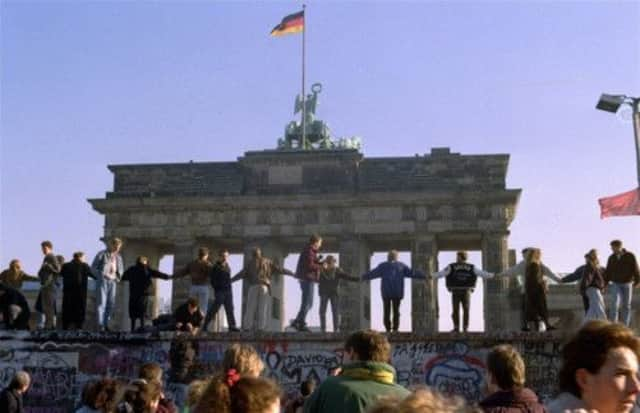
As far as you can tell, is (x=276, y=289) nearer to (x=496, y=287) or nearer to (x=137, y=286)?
(x=496, y=287)

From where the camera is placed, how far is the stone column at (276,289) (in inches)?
1740

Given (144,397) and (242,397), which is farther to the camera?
(144,397)

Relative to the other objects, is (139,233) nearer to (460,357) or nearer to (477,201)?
(477,201)

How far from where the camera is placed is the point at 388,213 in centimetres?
4362

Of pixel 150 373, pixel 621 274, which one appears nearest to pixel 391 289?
pixel 621 274

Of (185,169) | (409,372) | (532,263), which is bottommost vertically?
(409,372)

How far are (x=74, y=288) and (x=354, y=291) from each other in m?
26.4

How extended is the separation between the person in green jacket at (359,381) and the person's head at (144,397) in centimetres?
112

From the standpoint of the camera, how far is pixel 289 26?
47.0m

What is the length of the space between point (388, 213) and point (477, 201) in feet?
14.2

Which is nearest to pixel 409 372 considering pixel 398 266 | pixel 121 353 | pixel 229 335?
pixel 398 266

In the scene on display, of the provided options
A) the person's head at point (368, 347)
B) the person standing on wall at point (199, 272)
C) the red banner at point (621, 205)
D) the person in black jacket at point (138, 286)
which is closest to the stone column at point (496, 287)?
the red banner at point (621, 205)

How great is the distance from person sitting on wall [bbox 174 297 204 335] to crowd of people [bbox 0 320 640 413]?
10333 millimetres

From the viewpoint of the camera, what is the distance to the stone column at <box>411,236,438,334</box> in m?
41.0
